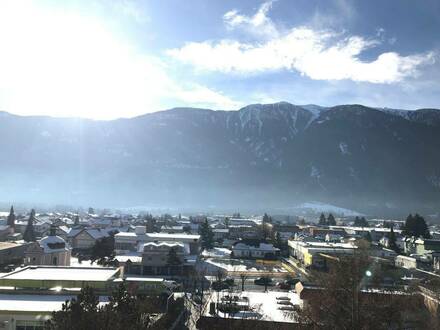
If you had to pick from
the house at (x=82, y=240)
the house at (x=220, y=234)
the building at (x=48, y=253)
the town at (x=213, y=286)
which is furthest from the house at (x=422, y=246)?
the house at (x=82, y=240)

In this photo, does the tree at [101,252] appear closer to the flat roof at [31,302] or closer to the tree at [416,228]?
the flat roof at [31,302]

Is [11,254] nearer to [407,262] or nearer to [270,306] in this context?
[270,306]

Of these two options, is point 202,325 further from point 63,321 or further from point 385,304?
point 385,304

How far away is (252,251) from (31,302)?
41.2 metres

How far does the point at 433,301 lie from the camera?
23.1 metres

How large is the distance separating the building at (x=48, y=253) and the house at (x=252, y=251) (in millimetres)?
23452

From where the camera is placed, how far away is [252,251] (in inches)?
2315

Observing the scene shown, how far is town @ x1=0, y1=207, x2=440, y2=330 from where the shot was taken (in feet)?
43.5

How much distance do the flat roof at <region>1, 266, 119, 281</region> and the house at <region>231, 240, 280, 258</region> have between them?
33.3 metres

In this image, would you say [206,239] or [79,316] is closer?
[79,316]

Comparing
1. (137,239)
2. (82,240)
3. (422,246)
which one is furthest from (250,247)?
(82,240)

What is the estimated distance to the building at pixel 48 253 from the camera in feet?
135

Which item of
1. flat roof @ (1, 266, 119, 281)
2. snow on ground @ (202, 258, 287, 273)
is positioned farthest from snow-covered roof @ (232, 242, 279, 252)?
flat roof @ (1, 266, 119, 281)

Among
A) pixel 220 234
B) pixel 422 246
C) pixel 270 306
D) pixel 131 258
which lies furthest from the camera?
pixel 220 234
